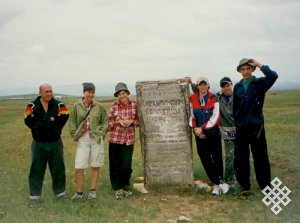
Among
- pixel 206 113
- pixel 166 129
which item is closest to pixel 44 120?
pixel 166 129

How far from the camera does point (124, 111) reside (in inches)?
345

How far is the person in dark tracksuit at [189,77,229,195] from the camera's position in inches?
330

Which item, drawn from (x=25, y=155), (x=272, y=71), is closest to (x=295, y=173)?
(x=272, y=71)

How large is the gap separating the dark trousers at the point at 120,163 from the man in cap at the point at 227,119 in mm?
2181

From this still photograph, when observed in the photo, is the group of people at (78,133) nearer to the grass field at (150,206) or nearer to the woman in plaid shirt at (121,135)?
the woman in plaid shirt at (121,135)

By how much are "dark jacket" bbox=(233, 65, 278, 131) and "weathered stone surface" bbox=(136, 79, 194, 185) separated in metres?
1.36

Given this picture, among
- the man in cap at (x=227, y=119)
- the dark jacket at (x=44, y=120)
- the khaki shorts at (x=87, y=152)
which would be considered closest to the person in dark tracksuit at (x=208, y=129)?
the man in cap at (x=227, y=119)

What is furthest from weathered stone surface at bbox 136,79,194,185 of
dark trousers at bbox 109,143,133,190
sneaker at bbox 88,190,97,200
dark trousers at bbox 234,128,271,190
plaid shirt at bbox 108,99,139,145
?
sneaker at bbox 88,190,97,200

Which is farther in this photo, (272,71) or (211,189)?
(211,189)

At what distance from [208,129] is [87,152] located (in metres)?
2.68

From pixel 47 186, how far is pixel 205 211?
437cm

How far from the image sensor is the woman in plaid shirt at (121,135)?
8609mm

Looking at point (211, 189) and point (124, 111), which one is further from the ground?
point (124, 111)

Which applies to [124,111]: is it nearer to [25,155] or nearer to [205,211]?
[205,211]
